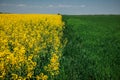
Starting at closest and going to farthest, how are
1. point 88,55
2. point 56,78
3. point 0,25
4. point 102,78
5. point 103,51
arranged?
point 56,78, point 102,78, point 88,55, point 103,51, point 0,25

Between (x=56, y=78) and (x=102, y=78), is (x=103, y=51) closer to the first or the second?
(x=102, y=78)

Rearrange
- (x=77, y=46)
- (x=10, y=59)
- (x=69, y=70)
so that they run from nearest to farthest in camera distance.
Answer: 1. (x=10, y=59)
2. (x=69, y=70)
3. (x=77, y=46)

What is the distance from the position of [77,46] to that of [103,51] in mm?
1402

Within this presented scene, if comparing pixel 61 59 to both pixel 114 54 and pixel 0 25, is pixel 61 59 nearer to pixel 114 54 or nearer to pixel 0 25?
pixel 114 54

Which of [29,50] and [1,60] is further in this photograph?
[29,50]

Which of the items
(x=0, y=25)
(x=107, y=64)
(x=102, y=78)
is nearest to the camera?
(x=102, y=78)

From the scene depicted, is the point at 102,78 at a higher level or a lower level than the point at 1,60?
lower

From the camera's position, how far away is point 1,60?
21.9 ft

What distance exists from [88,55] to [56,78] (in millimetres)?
3380

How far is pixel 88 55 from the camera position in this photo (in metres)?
10.6

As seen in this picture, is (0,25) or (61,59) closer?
(61,59)

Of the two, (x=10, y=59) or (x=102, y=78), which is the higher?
(x=10, y=59)

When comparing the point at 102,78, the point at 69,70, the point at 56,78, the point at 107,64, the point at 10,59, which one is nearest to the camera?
the point at 10,59

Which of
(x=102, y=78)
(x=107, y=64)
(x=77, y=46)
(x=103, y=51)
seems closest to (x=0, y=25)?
(x=77, y=46)
